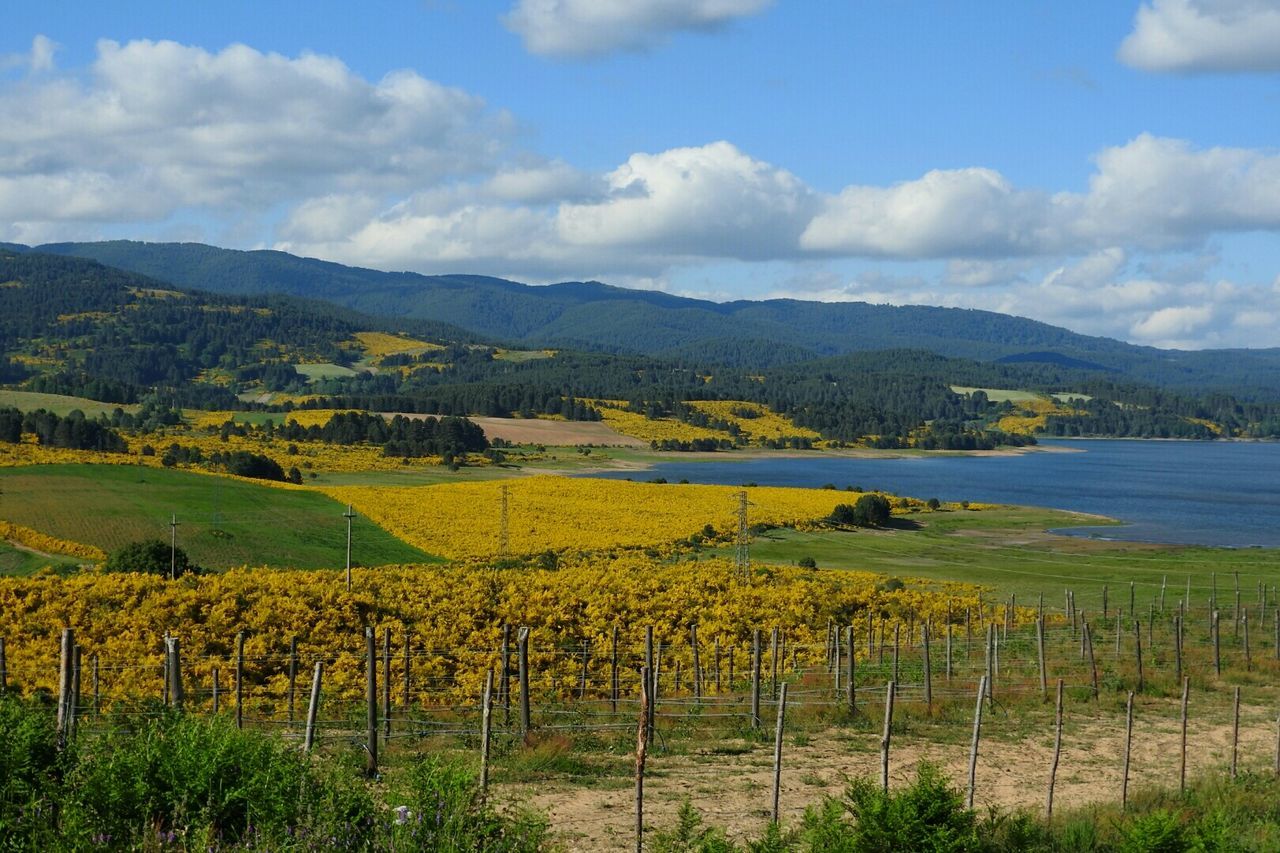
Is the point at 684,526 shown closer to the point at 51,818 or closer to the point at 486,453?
the point at 51,818

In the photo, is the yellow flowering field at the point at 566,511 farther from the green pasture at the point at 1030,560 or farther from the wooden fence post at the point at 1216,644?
the wooden fence post at the point at 1216,644

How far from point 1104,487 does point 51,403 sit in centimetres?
15225

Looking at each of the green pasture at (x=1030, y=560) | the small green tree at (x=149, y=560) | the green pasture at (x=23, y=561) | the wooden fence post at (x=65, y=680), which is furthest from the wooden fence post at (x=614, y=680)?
the green pasture at (x=1030, y=560)

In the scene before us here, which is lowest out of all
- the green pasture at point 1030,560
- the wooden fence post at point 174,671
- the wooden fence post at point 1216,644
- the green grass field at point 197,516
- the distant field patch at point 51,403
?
the green pasture at point 1030,560

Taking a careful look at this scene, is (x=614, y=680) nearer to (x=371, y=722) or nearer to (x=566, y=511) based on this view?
(x=371, y=722)

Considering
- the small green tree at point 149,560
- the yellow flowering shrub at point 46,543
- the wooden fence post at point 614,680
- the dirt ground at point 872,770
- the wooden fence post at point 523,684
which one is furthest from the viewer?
the yellow flowering shrub at point 46,543

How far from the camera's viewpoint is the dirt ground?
55.5 feet

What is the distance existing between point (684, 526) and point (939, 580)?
2344 cm

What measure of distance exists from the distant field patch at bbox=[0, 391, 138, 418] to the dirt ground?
16165cm

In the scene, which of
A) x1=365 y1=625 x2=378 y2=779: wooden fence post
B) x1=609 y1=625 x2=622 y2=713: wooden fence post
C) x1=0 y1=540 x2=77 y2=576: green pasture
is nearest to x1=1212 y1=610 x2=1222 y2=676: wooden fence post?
x1=609 y1=625 x2=622 y2=713: wooden fence post

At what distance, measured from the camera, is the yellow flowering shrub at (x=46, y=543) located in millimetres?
54125

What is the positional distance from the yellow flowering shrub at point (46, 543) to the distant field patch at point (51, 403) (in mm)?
114963

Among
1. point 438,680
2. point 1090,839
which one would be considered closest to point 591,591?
point 438,680

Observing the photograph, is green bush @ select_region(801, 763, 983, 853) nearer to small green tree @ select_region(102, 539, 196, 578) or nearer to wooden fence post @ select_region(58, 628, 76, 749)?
wooden fence post @ select_region(58, 628, 76, 749)
